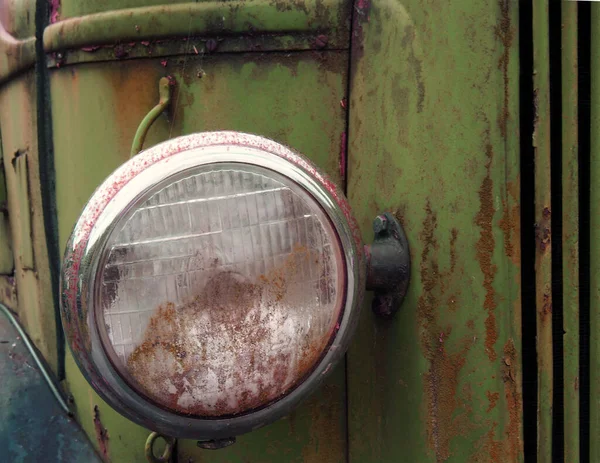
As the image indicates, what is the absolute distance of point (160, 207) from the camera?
2.84 feet

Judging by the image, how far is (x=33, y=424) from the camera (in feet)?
4.40

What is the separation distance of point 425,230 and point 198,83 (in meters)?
0.50

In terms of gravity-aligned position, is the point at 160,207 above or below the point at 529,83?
below

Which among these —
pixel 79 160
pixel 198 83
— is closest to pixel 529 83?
pixel 198 83

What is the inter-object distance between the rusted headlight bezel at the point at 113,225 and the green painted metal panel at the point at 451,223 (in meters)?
0.14

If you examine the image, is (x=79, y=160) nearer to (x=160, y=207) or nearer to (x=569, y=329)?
(x=160, y=207)

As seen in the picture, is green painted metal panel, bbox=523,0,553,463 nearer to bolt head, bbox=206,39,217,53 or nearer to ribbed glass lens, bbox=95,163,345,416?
ribbed glass lens, bbox=95,163,345,416

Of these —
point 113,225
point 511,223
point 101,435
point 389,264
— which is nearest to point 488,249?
point 511,223

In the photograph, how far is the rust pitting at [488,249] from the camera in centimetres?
95

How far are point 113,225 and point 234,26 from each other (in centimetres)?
49

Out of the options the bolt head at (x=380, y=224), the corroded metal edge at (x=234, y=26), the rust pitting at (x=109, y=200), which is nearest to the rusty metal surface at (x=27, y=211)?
the corroded metal edge at (x=234, y=26)

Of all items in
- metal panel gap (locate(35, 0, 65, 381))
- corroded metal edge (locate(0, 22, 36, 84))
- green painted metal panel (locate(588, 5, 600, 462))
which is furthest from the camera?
corroded metal edge (locate(0, 22, 36, 84))

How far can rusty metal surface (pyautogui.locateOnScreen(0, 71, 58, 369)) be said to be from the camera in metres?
1.56

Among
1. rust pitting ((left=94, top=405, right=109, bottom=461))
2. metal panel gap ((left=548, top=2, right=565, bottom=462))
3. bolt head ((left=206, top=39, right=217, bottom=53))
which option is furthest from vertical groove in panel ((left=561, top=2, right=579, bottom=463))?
rust pitting ((left=94, top=405, right=109, bottom=461))
